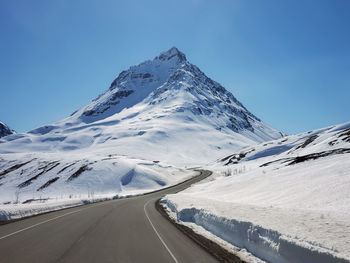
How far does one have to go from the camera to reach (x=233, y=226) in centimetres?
1105

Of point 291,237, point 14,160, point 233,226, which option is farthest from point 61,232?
point 14,160

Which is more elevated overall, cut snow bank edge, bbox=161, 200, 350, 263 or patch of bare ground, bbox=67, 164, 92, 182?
patch of bare ground, bbox=67, 164, 92, 182

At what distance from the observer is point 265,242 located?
8.57m

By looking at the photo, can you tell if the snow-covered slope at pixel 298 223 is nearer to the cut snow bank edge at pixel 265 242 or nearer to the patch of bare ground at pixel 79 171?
the cut snow bank edge at pixel 265 242

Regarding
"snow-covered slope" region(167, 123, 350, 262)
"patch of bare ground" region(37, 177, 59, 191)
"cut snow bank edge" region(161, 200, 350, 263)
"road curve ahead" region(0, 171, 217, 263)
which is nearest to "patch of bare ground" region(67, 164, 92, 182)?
"patch of bare ground" region(37, 177, 59, 191)

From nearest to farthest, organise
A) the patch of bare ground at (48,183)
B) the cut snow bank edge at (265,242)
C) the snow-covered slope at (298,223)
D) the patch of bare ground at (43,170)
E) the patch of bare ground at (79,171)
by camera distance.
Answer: the cut snow bank edge at (265,242) → the snow-covered slope at (298,223) → the patch of bare ground at (48,183) → the patch of bare ground at (79,171) → the patch of bare ground at (43,170)

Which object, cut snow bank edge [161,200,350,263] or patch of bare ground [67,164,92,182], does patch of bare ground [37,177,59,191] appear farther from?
cut snow bank edge [161,200,350,263]

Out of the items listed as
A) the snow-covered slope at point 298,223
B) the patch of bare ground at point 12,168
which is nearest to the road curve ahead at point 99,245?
the snow-covered slope at point 298,223

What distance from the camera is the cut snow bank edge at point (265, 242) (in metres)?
6.70

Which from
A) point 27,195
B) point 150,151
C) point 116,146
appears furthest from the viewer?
point 116,146

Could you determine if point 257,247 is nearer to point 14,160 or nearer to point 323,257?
point 323,257

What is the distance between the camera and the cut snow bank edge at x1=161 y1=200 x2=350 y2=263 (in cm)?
670

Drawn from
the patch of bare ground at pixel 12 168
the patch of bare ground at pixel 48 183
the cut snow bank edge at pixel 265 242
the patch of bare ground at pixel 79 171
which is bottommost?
the cut snow bank edge at pixel 265 242

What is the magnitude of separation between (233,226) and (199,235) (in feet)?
6.08
